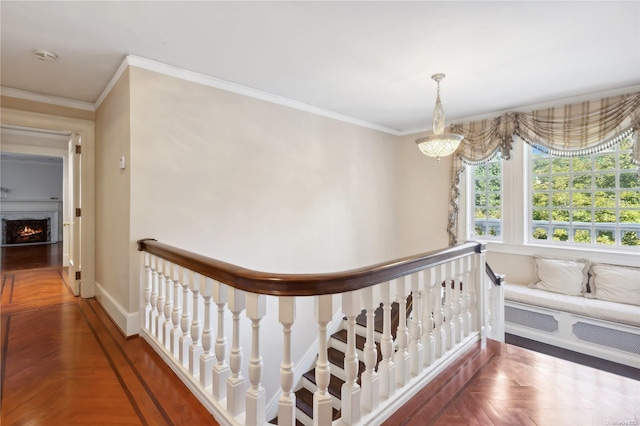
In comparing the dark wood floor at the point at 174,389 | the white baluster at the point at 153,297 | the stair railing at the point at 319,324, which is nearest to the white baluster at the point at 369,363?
the stair railing at the point at 319,324

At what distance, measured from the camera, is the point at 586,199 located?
11.9 ft

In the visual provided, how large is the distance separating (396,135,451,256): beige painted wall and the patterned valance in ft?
0.64

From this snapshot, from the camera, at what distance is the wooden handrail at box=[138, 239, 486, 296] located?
1.20 metres

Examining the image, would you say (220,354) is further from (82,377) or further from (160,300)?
(82,377)

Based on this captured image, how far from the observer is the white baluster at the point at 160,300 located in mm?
2110

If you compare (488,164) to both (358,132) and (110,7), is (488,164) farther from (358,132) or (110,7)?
(110,7)

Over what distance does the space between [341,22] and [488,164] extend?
3340 mm

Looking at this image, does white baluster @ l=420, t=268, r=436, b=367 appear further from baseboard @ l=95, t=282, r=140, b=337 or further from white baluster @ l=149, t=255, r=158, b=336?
baseboard @ l=95, t=282, r=140, b=337

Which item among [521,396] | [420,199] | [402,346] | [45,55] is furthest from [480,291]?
[45,55]

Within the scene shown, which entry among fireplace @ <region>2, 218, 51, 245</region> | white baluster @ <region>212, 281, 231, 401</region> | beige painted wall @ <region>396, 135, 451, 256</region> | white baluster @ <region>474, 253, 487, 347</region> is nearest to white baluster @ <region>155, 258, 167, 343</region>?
white baluster @ <region>212, 281, 231, 401</region>

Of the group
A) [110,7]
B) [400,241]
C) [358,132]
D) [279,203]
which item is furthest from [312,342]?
[110,7]

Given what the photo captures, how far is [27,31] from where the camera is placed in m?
2.10

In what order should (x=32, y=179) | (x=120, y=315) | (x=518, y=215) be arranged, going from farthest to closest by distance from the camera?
(x=32, y=179), (x=518, y=215), (x=120, y=315)

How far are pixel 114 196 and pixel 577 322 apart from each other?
492 cm
